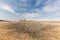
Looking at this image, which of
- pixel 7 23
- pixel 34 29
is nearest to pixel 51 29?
pixel 34 29

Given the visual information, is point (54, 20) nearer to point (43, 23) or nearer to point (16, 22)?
point (43, 23)

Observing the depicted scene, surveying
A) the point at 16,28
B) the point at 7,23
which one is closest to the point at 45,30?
the point at 16,28

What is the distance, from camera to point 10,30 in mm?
3535

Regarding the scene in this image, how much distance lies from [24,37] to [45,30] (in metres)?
0.66

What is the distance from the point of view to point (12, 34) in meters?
3.39

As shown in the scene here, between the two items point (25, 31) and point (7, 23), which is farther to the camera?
point (7, 23)

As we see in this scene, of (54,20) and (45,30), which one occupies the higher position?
(54,20)

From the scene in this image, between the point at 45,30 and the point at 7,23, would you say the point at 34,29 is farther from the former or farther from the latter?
the point at 7,23

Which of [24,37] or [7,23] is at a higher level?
[7,23]

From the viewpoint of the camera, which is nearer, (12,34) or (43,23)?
(12,34)

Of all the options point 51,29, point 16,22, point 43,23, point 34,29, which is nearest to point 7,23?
point 16,22

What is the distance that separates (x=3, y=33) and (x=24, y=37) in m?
0.61

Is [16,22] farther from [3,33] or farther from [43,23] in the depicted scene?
[43,23]

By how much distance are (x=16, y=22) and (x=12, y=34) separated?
1.44 ft
